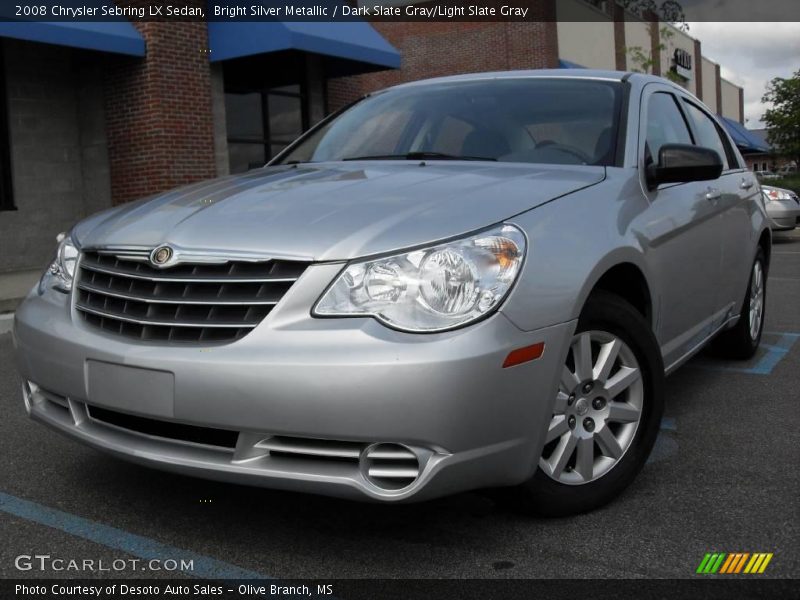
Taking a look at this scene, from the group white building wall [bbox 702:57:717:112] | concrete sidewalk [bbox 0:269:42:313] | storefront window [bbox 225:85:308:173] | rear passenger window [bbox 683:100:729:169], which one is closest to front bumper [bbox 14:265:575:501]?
rear passenger window [bbox 683:100:729:169]

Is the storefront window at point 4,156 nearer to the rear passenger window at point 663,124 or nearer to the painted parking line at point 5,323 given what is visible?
the painted parking line at point 5,323

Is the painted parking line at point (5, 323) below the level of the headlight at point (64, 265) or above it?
below

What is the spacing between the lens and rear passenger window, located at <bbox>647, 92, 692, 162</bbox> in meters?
3.95

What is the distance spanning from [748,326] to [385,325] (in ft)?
11.8

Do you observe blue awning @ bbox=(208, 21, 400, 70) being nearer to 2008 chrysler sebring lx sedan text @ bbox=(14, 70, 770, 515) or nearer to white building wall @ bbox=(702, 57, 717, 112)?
2008 chrysler sebring lx sedan text @ bbox=(14, 70, 770, 515)

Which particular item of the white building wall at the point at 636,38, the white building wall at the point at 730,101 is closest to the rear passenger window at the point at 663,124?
the white building wall at the point at 636,38

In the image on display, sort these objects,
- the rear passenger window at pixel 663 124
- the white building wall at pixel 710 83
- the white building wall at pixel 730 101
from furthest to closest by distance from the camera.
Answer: the white building wall at pixel 730 101 → the white building wall at pixel 710 83 → the rear passenger window at pixel 663 124

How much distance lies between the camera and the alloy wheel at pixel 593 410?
9.40 ft

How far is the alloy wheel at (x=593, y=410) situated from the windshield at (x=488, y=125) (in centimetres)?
89

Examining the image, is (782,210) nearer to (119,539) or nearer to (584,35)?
(584,35)

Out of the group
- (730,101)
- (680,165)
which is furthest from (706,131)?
(730,101)

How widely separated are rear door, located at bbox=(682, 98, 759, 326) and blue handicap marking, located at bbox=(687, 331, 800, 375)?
0.52 metres

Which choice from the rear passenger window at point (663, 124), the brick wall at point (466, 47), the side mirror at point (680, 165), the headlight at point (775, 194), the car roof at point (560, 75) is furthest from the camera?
the brick wall at point (466, 47)

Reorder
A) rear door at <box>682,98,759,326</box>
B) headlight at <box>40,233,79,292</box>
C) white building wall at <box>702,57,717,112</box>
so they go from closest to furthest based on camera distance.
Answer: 1. headlight at <box>40,233,79,292</box>
2. rear door at <box>682,98,759,326</box>
3. white building wall at <box>702,57,717,112</box>
